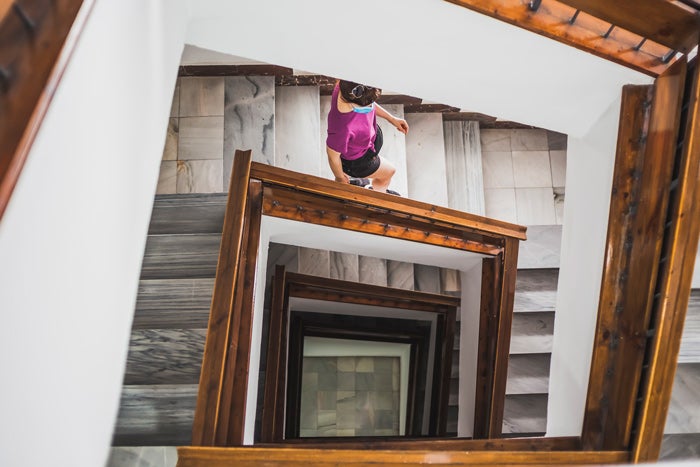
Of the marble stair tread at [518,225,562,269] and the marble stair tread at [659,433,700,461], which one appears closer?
the marble stair tread at [659,433,700,461]

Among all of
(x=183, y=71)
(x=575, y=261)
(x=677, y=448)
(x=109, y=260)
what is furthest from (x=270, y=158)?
(x=677, y=448)

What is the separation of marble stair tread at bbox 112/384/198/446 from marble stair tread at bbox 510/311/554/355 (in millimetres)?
3183

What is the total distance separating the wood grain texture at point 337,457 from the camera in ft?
5.47

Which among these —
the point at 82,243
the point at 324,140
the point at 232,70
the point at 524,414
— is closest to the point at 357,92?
the point at 324,140

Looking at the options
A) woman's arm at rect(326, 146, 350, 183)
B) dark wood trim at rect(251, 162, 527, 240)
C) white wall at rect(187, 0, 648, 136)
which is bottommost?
dark wood trim at rect(251, 162, 527, 240)

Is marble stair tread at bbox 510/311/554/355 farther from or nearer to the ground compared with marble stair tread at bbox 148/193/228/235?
nearer to the ground

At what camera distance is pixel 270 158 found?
387 cm

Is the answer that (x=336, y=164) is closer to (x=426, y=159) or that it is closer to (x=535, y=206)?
(x=426, y=159)

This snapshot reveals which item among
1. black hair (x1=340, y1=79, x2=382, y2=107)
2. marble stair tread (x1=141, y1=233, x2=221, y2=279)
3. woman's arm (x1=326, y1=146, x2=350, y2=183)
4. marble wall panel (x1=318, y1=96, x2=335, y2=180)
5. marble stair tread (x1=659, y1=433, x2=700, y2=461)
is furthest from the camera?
marble wall panel (x1=318, y1=96, x2=335, y2=180)

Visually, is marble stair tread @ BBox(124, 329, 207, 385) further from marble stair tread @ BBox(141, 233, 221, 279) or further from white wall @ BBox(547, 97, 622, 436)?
white wall @ BBox(547, 97, 622, 436)

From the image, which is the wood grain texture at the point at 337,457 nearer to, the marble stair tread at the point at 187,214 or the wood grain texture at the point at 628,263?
the wood grain texture at the point at 628,263

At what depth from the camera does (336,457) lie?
1.75 m

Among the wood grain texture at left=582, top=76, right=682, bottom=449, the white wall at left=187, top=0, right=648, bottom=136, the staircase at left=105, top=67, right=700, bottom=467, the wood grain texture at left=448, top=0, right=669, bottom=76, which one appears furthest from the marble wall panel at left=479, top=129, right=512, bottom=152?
the wood grain texture at left=448, top=0, right=669, bottom=76

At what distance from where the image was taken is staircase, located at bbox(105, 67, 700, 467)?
251cm
